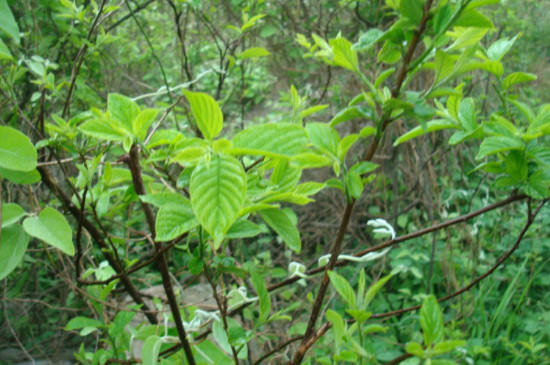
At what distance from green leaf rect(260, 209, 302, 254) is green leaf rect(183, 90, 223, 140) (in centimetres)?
13

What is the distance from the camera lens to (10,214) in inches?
19.8

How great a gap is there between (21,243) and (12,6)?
147 cm

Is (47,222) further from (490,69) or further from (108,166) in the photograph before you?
(490,69)

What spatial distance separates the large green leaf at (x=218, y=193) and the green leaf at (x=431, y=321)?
22cm

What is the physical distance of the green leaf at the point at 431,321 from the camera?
1.36 ft

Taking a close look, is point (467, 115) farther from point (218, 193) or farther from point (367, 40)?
point (218, 193)

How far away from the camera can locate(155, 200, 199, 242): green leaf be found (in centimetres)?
40

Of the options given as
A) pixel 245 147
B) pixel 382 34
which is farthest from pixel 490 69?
pixel 245 147

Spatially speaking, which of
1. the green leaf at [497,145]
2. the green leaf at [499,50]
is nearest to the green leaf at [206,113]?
the green leaf at [497,145]

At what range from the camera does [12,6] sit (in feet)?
5.12

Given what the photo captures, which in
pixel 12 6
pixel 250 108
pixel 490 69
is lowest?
pixel 250 108

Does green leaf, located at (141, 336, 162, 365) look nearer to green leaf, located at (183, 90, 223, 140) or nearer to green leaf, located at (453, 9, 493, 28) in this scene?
green leaf, located at (183, 90, 223, 140)

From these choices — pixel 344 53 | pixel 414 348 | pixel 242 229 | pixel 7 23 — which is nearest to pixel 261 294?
pixel 242 229

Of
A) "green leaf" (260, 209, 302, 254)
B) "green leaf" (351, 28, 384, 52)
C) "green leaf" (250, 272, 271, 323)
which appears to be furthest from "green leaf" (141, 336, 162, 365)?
"green leaf" (351, 28, 384, 52)
